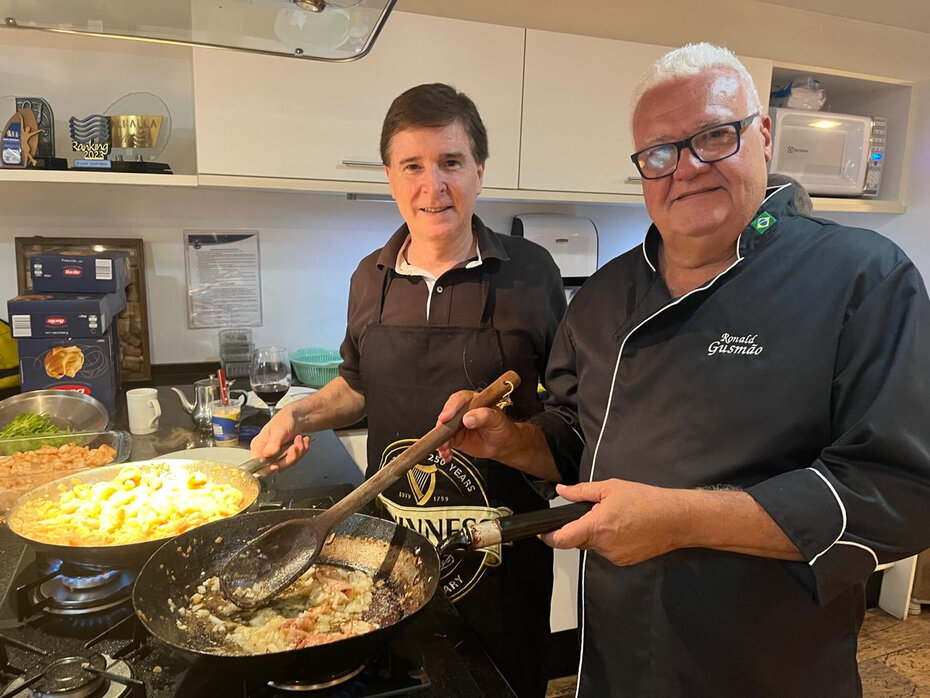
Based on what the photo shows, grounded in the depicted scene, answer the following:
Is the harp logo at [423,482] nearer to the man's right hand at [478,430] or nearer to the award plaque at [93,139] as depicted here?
the man's right hand at [478,430]

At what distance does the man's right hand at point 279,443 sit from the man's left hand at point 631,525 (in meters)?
0.55

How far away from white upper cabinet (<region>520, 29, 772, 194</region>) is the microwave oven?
1.23ft

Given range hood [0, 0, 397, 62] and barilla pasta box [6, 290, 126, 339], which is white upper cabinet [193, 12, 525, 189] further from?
range hood [0, 0, 397, 62]

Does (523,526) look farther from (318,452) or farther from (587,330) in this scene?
(318,452)

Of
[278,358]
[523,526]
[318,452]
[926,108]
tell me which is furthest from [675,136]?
[926,108]

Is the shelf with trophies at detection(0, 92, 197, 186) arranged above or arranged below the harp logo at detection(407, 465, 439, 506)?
above

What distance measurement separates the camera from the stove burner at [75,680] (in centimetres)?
69

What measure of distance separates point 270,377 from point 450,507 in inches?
36.4

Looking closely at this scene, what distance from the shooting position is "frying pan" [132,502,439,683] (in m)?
0.69

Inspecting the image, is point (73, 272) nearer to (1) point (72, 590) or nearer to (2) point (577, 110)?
(1) point (72, 590)

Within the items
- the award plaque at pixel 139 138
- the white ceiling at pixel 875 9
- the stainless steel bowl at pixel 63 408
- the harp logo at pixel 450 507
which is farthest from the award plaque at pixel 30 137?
the white ceiling at pixel 875 9

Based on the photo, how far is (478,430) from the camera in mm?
1095

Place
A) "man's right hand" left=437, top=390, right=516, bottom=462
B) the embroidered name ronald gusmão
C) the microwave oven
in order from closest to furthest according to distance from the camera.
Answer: the embroidered name ronald gusmão, "man's right hand" left=437, top=390, right=516, bottom=462, the microwave oven

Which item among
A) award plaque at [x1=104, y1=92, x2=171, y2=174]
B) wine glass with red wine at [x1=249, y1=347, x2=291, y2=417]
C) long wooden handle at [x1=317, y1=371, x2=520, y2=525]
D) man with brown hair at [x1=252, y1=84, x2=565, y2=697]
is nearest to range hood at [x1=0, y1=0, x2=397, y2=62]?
man with brown hair at [x1=252, y1=84, x2=565, y2=697]
